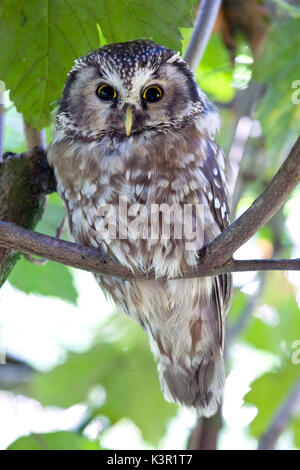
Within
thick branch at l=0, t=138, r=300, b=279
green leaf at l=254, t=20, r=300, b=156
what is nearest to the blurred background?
green leaf at l=254, t=20, r=300, b=156

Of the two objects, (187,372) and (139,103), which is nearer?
(139,103)

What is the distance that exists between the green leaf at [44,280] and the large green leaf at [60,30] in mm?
862

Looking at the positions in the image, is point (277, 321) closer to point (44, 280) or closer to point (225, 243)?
point (44, 280)

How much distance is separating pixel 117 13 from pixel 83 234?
0.80 m

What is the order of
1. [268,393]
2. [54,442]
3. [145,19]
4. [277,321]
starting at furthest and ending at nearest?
[277,321], [268,393], [54,442], [145,19]

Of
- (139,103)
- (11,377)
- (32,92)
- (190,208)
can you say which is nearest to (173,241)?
(190,208)

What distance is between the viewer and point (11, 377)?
338 centimetres

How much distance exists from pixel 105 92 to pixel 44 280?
2.88ft

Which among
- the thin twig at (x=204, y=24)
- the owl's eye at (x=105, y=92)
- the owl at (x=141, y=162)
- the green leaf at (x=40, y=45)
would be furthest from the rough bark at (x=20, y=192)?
the thin twig at (x=204, y=24)

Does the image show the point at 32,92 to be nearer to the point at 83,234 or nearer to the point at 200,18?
the point at 83,234

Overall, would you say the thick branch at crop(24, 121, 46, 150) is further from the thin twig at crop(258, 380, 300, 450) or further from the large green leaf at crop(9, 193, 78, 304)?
the thin twig at crop(258, 380, 300, 450)

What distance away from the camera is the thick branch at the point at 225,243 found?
4.76 ft

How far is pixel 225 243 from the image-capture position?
162cm

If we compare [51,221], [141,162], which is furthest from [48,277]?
[141,162]
